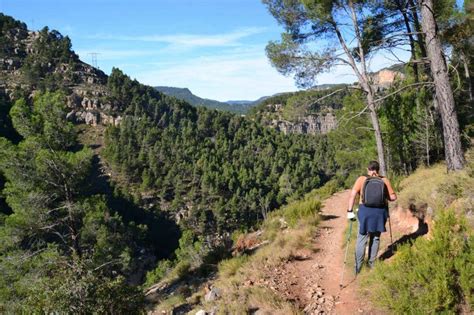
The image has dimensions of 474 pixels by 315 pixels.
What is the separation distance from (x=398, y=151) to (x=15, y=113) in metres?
16.3

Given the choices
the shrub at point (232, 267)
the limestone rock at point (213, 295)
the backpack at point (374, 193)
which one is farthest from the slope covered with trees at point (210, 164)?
the backpack at point (374, 193)

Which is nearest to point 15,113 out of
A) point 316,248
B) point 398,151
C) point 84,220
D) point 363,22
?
point 84,220

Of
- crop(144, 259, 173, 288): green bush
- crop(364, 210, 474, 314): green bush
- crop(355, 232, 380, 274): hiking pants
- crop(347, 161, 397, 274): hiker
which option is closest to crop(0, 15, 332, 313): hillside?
crop(144, 259, 173, 288): green bush

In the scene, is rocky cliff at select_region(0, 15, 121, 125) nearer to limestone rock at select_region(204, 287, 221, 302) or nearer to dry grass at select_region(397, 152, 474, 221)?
limestone rock at select_region(204, 287, 221, 302)

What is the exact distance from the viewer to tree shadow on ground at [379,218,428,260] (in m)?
6.04

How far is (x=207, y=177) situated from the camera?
6650 cm

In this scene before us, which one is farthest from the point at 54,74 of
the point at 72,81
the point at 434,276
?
the point at 434,276

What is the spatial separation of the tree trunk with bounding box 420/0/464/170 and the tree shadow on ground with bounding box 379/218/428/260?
1571 mm

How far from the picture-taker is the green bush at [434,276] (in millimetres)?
3824

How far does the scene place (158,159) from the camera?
73750 millimetres

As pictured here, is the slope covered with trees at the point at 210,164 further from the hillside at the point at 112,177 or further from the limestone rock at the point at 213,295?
the limestone rock at the point at 213,295

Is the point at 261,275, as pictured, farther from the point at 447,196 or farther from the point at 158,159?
the point at 158,159

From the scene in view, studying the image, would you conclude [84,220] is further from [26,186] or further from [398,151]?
[398,151]

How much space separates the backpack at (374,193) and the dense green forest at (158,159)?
8.10 feet
